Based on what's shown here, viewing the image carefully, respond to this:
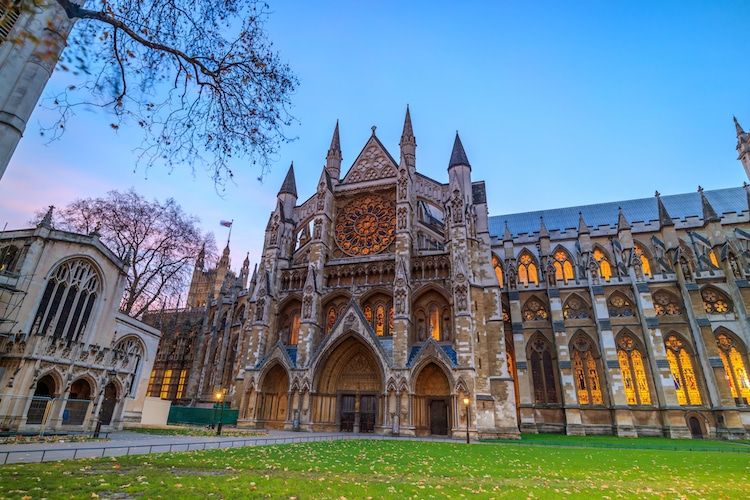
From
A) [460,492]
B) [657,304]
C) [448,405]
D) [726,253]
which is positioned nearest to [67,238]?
[460,492]

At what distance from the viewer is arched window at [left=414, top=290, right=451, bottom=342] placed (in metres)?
25.5

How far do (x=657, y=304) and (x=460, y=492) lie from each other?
34291 millimetres

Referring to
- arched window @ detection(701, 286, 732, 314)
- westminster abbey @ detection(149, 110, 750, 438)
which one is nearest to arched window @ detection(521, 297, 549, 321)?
westminster abbey @ detection(149, 110, 750, 438)

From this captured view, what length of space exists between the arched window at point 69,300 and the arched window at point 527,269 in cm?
3446

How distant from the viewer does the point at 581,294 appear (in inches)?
1355

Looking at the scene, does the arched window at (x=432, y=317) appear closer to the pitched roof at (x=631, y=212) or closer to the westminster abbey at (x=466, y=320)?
the westminster abbey at (x=466, y=320)

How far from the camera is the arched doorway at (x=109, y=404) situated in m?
19.2

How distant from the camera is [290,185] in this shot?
111ft

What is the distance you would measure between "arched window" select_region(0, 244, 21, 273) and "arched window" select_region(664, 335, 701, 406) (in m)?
41.6

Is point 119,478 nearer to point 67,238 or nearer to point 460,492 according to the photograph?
point 460,492

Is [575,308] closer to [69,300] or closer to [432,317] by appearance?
[432,317]

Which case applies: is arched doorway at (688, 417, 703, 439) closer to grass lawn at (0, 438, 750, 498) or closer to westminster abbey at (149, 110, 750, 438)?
westminster abbey at (149, 110, 750, 438)

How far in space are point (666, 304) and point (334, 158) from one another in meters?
31.2

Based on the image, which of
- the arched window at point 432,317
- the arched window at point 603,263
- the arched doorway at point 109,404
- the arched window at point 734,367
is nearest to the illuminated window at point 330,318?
the arched window at point 432,317
